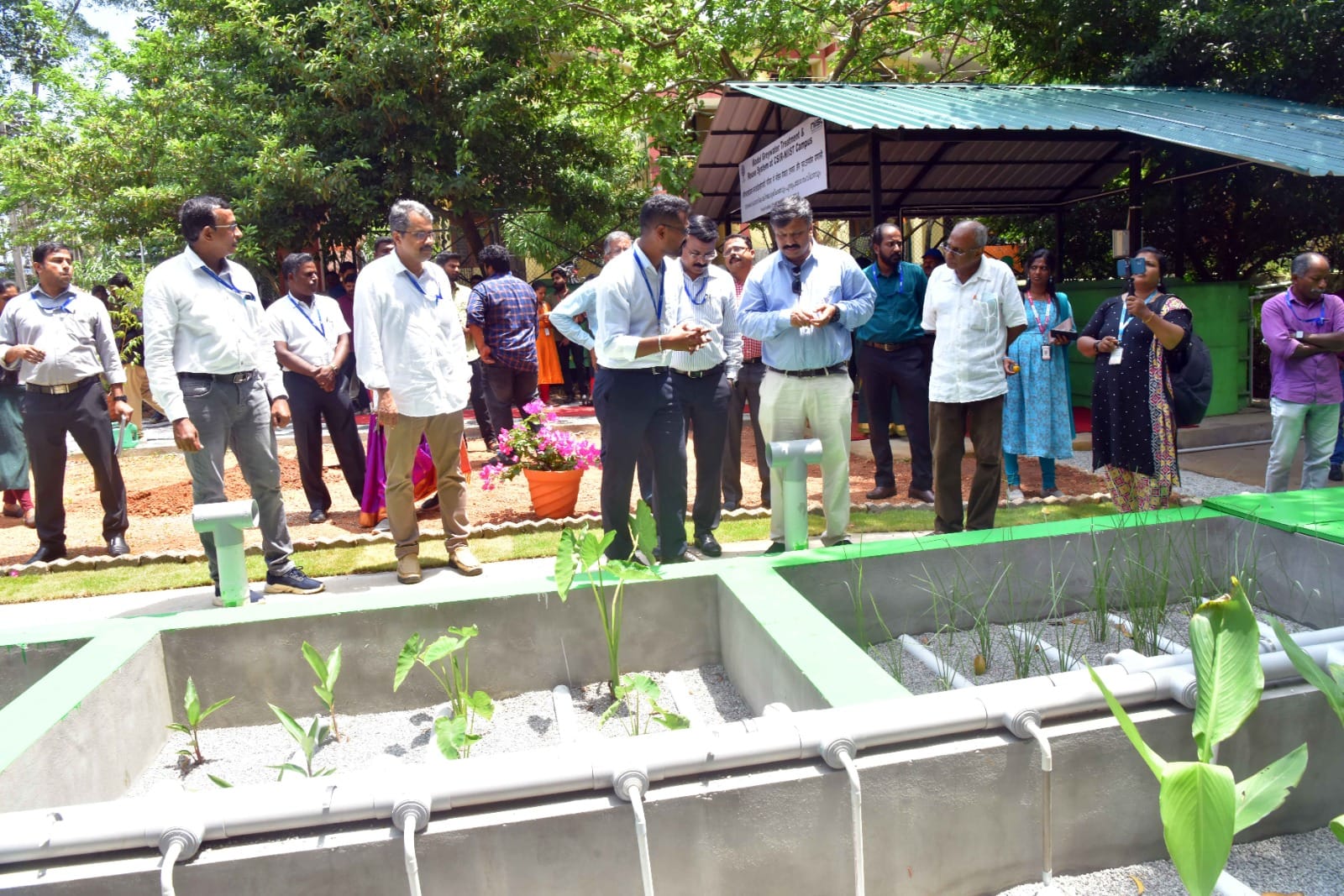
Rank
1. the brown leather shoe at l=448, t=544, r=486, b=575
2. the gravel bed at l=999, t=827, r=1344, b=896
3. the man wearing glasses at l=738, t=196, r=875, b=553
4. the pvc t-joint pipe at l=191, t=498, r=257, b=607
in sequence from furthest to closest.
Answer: the brown leather shoe at l=448, t=544, r=486, b=575
the man wearing glasses at l=738, t=196, r=875, b=553
the pvc t-joint pipe at l=191, t=498, r=257, b=607
the gravel bed at l=999, t=827, r=1344, b=896

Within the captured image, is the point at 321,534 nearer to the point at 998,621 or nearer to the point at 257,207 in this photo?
the point at 998,621

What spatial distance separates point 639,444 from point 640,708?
74.0 inches

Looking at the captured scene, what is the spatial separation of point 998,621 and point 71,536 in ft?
20.2

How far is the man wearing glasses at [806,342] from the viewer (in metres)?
5.12

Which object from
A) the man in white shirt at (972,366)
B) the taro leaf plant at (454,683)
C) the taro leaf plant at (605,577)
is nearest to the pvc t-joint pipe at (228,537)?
the taro leaf plant at (454,683)

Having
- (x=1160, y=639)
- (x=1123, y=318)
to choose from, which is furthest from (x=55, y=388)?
(x=1123, y=318)

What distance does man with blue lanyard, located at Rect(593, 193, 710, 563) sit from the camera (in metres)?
4.68

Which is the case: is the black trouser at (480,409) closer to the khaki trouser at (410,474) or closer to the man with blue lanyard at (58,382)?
the man with blue lanyard at (58,382)

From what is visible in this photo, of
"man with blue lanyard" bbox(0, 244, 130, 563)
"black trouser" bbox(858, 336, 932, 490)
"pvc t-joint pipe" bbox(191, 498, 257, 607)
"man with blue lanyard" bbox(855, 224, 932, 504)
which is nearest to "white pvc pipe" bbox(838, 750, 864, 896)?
"pvc t-joint pipe" bbox(191, 498, 257, 607)

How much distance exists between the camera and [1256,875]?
7.17 feet

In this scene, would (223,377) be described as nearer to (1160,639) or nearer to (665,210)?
(665,210)

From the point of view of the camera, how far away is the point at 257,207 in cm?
1298

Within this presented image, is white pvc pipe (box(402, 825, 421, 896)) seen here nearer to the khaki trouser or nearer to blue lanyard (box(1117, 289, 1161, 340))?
the khaki trouser

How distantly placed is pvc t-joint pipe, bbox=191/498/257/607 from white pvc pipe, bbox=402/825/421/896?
81.5 inches
